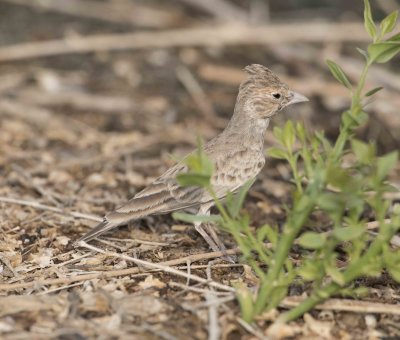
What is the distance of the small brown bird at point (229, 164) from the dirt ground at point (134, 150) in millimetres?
235

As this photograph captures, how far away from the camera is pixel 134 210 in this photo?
15.9 ft

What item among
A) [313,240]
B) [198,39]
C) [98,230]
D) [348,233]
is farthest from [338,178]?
[198,39]

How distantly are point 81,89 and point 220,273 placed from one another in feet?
15.9

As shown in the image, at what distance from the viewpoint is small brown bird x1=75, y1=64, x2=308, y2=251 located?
4848mm

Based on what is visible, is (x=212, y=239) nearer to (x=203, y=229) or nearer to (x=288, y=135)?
(x=203, y=229)

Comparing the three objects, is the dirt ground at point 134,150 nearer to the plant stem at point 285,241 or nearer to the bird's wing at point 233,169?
the plant stem at point 285,241

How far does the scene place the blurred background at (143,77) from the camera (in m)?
6.92

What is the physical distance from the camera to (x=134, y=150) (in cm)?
716

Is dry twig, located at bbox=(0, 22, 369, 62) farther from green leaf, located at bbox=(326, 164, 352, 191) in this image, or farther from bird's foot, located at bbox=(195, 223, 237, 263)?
green leaf, located at bbox=(326, 164, 352, 191)

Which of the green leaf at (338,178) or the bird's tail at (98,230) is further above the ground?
the green leaf at (338,178)

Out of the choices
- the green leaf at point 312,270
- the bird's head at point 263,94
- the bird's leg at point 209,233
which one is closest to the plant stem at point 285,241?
the green leaf at point 312,270

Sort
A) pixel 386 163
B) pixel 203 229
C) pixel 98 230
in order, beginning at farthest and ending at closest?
1. pixel 203 229
2. pixel 98 230
3. pixel 386 163

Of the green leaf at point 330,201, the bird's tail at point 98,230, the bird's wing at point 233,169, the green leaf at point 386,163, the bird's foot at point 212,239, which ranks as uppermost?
the green leaf at point 386,163

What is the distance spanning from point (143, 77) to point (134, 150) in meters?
2.35
